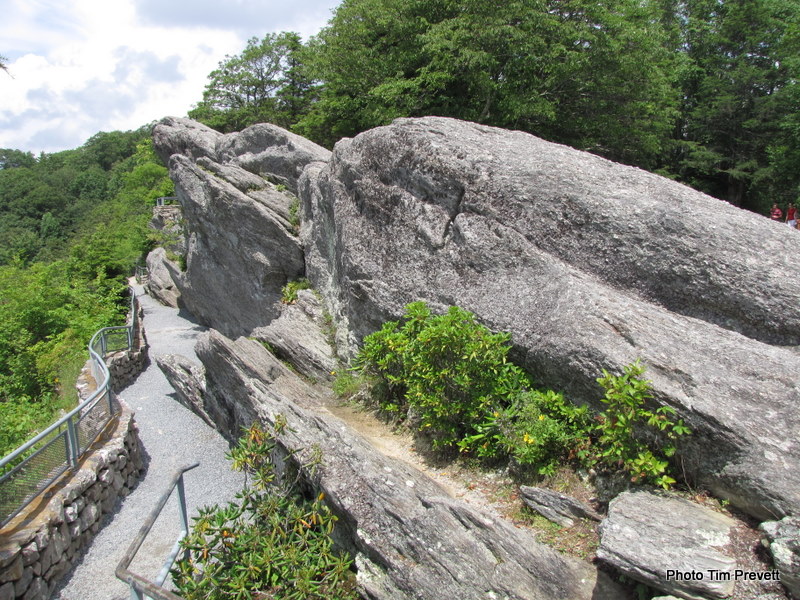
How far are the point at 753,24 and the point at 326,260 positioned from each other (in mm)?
28871

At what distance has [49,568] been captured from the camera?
7930 millimetres

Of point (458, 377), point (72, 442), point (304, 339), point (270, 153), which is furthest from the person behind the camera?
point (270, 153)

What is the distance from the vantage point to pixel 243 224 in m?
17.3

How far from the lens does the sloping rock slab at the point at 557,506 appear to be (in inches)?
240

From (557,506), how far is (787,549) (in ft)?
7.55

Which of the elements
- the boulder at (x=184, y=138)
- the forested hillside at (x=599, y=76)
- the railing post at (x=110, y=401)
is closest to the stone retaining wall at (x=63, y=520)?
the railing post at (x=110, y=401)

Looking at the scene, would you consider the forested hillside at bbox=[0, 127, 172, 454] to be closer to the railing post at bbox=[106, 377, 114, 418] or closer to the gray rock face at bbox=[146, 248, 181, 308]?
the gray rock face at bbox=[146, 248, 181, 308]

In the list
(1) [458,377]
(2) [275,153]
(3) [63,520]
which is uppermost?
(2) [275,153]

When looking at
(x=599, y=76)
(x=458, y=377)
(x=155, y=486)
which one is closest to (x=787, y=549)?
(x=458, y=377)

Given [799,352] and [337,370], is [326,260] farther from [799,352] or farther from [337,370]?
[799,352]

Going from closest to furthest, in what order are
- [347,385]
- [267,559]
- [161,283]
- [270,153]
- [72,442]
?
[267,559], [72,442], [347,385], [270,153], [161,283]

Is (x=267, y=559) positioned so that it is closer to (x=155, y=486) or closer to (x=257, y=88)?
(x=155, y=486)

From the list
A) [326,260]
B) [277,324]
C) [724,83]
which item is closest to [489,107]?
[326,260]

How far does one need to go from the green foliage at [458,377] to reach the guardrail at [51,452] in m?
6.13
